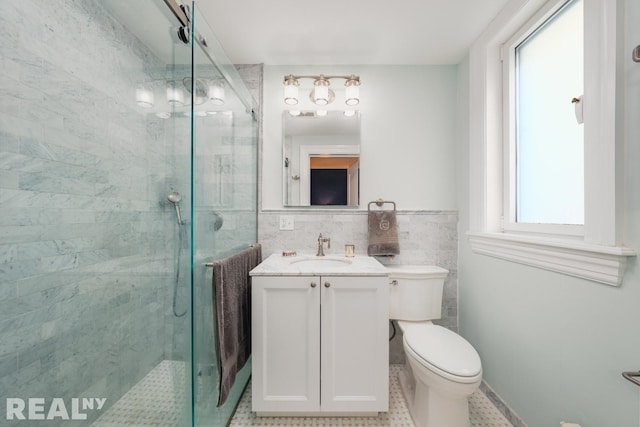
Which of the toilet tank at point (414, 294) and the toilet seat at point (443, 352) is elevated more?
the toilet tank at point (414, 294)

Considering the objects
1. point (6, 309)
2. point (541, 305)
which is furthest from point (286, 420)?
point (541, 305)

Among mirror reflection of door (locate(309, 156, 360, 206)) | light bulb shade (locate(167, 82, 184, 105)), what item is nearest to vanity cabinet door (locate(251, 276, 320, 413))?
mirror reflection of door (locate(309, 156, 360, 206))

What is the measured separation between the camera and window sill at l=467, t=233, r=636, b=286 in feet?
2.95

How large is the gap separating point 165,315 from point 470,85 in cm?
216

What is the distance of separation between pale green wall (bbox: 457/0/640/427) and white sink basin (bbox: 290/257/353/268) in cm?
86

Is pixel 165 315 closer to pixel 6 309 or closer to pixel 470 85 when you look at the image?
pixel 6 309

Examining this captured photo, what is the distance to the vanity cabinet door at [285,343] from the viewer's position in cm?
140

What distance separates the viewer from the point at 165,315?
107 cm

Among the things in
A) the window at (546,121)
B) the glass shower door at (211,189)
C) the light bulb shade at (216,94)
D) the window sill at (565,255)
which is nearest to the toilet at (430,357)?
the window sill at (565,255)

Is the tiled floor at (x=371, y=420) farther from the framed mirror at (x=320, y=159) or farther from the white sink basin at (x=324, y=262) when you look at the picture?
the framed mirror at (x=320, y=159)

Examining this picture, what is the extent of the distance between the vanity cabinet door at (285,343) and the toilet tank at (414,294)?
60 cm

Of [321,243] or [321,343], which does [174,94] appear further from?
[321,343]

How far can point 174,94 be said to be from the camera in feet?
3.46

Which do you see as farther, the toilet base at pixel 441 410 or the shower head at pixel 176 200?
the toilet base at pixel 441 410
